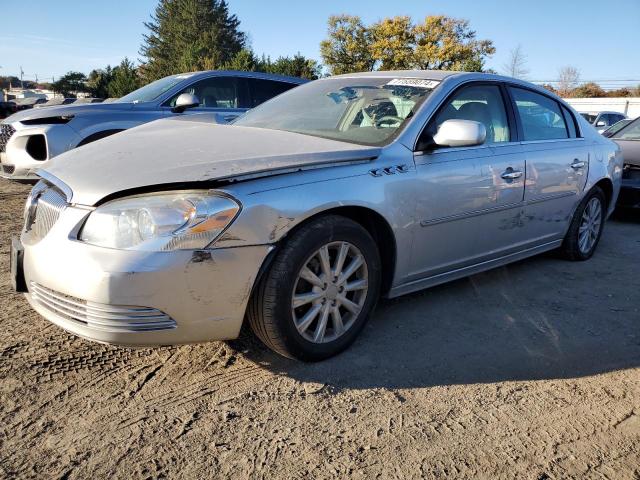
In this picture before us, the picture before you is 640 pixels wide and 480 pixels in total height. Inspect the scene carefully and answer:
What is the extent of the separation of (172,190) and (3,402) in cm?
115

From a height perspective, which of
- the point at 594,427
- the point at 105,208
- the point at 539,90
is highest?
the point at 539,90

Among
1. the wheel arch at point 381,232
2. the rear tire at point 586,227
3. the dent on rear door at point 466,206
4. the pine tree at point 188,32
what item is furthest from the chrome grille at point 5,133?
the pine tree at point 188,32

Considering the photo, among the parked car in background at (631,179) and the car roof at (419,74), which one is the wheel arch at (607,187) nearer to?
the parked car in background at (631,179)

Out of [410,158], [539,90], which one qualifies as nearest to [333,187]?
[410,158]

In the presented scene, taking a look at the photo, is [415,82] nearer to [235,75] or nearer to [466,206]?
[466,206]

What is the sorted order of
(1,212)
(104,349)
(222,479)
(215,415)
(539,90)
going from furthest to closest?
(1,212), (539,90), (104,349), (215,415), (222,479)

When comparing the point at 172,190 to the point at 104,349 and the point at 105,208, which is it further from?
the point at 104,349

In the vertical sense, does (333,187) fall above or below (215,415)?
above

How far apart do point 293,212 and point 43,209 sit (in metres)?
1.22

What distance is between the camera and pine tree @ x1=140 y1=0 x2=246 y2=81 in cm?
5563

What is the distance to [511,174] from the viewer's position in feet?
11.8

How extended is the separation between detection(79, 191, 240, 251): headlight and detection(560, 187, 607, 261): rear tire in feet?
11.2

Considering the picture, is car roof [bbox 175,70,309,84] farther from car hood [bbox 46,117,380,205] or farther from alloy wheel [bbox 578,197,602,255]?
alloy wheel [bbox 578,197,602,255]

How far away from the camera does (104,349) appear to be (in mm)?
2771
